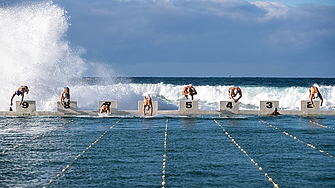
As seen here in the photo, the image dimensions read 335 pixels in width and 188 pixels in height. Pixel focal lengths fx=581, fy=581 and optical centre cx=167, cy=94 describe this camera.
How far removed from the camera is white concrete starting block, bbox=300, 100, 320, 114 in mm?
30733

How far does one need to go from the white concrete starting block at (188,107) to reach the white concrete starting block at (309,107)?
18.5ft

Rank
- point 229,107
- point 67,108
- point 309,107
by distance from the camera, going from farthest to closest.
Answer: point 309,107 → point 229,107 → point 67,108

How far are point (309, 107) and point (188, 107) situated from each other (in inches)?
255

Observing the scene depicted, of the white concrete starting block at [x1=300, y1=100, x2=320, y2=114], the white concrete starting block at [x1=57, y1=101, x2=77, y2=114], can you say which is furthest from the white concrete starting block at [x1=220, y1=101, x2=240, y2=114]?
the white concrete starting block at [x1=57, y1=101, x2=77, y2=114]

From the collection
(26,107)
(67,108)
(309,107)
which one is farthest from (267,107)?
(26,107)

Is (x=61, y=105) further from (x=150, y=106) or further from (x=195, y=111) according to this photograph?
(x=195, y=111)

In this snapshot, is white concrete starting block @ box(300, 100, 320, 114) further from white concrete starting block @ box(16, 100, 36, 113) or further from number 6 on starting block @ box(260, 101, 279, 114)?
white concrete starting block @ box(16, 100, 36, 113)

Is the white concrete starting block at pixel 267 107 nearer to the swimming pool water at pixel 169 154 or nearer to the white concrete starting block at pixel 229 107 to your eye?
the white concrete starting block at pixel 229 107

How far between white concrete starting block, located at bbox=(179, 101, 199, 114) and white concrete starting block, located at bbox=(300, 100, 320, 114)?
18.5 ft

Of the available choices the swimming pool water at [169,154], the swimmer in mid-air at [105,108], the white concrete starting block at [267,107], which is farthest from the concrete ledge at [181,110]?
the swimming pool water at [169,154]

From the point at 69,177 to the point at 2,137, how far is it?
805 cm

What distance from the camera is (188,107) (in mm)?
30297

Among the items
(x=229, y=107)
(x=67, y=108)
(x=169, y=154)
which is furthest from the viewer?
(x=229, y=107)

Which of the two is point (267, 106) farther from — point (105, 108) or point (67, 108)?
point (67, 108)
